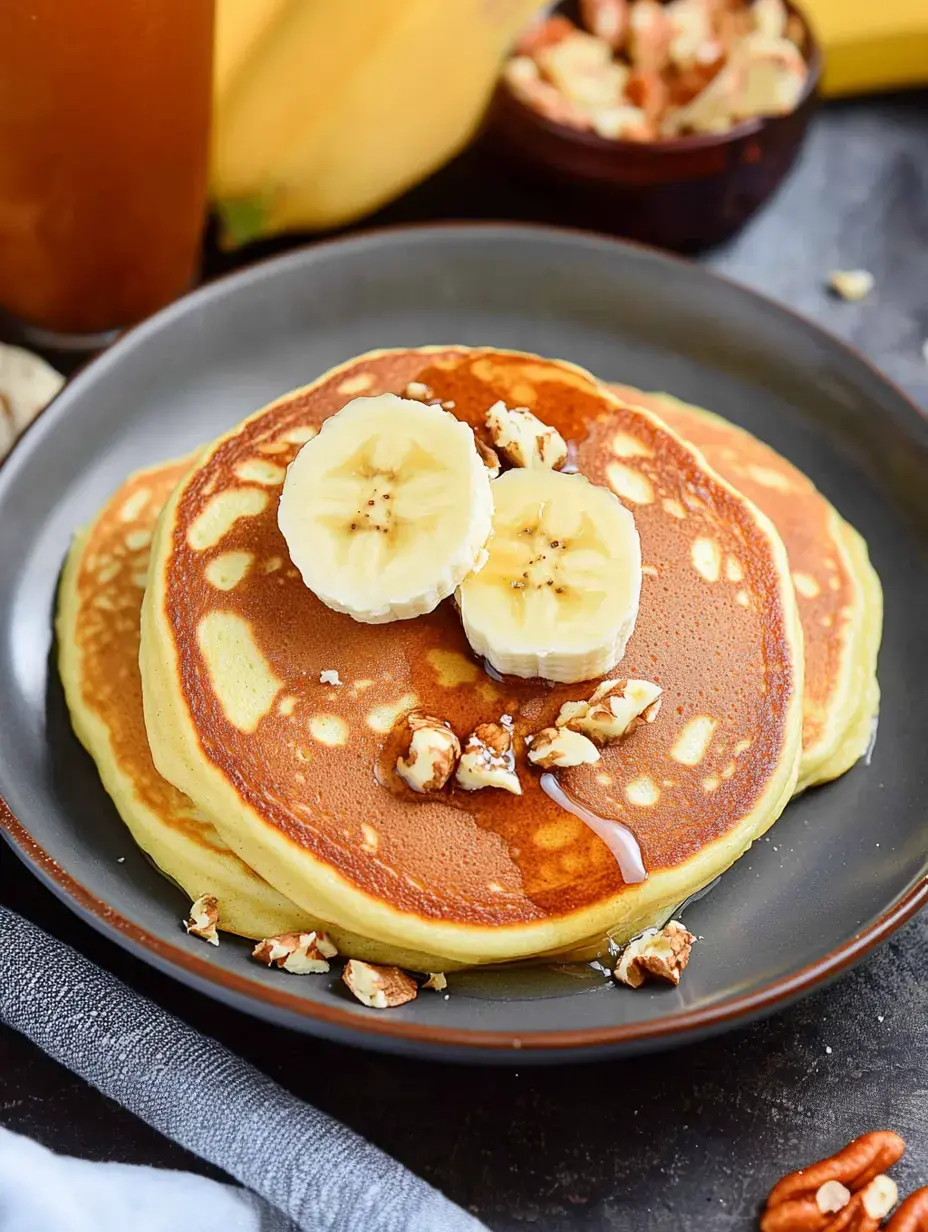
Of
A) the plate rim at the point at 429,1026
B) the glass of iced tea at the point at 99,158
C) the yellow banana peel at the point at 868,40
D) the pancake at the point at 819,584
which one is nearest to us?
the plate rim at the point at 429,1026

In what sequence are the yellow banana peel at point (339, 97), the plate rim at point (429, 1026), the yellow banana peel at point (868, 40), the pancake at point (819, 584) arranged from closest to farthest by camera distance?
the plate rim at point (429, 1026)
the pancake at point (819, 584)
the yellow banana peel at point (339, 97)
the yellow banana peel at point (868, 40)

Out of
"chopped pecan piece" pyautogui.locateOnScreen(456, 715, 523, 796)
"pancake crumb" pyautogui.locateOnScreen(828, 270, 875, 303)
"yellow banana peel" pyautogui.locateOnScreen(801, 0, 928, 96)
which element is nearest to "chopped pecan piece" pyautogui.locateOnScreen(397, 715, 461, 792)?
"chopped pecan piece" pyautogui.locateOnScreen(456, 715, 523, 796)

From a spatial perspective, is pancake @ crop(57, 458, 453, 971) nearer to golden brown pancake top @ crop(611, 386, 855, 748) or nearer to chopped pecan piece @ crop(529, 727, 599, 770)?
chopped pecan piece @ crop(529, 727, 599, 770)

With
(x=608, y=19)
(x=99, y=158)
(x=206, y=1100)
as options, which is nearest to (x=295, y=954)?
(x=206, y=1100)

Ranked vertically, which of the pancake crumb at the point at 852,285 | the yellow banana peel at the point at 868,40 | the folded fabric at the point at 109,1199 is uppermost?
the yellow banana peel at the point at 868,40

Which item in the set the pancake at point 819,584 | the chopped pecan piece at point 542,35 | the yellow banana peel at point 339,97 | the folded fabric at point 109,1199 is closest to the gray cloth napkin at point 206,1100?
the folded fabric at point 109,1199

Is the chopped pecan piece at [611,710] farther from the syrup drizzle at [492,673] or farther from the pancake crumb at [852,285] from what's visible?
the pancake crumb at [852,285]

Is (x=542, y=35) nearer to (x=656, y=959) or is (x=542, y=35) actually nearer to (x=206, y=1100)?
(x=656, y=959)
